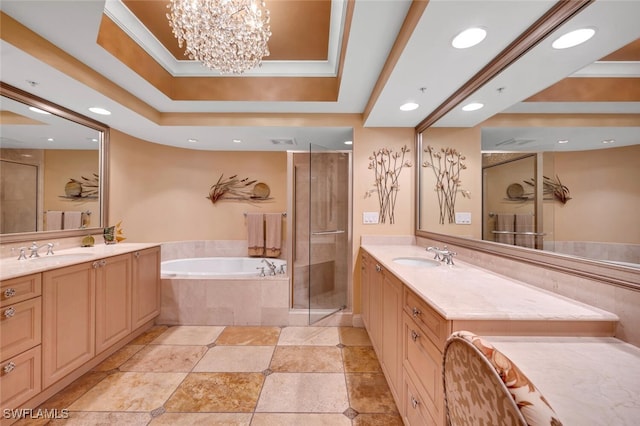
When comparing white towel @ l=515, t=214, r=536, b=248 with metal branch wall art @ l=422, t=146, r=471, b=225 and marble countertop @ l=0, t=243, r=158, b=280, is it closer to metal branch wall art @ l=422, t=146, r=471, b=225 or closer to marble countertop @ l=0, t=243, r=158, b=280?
metal branch wall art @ l=422, t=146, r=471, b=225

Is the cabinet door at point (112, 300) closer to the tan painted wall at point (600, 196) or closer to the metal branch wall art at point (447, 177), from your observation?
the metal branch wall art at point (447, 177)

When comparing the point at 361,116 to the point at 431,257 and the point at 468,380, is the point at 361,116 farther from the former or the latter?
the point at 468,380

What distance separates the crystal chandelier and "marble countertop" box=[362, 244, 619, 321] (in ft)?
5.59

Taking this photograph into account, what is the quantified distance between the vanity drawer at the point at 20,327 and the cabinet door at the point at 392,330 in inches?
84.0

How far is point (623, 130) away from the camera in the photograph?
2.88 feet

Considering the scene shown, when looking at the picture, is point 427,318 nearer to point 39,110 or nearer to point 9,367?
point 9,367

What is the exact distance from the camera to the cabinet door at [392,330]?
1368 mm

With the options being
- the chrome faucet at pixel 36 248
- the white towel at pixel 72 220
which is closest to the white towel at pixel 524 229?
the chrome faucet at pixel 36 248

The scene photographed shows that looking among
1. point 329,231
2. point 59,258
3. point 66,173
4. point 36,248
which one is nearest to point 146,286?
point 59,258

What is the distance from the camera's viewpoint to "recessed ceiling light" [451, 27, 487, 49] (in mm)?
1189

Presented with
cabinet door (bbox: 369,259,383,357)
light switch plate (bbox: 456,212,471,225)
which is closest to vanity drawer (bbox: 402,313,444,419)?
cabinet door (bbox: 369,259,383,357)

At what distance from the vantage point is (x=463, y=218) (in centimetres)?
185

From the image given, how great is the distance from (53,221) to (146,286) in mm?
932

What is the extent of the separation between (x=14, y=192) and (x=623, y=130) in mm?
3565
